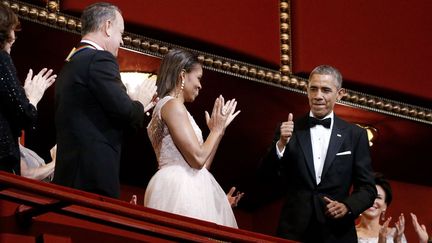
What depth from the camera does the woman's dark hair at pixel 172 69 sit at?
450cm

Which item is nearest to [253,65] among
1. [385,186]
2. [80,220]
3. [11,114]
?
[385,186]

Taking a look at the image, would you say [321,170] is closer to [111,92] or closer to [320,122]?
[320,122]

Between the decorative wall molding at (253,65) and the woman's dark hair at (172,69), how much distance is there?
2.52ft

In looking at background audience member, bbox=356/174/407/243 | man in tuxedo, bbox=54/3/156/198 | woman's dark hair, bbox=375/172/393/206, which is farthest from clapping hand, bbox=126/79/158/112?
woman's dark hair, bbox=375/172/393/206

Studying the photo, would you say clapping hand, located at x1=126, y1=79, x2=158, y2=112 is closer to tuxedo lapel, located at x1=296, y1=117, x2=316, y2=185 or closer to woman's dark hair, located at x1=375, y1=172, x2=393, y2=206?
tuxedo lapel, located at x1=296, y1=117, x2=316, y2=185

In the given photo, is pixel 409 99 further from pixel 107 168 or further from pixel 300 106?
pixel 107 168

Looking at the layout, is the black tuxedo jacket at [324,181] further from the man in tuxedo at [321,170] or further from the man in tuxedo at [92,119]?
the man in tuxedo at [92,119]

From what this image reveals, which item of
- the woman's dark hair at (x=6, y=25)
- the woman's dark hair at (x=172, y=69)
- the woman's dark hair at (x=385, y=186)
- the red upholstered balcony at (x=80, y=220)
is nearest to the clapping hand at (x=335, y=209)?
the woman's dark hair at (x=172, y=69)

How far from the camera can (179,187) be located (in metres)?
4.32

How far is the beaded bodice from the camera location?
173 inches

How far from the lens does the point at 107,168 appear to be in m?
3.82

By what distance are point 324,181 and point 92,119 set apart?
3.93 ft

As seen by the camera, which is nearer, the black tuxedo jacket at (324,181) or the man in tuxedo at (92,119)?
the man in tuxedo at (92,119)

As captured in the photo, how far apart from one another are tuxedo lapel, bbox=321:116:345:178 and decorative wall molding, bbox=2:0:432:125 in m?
0.95
